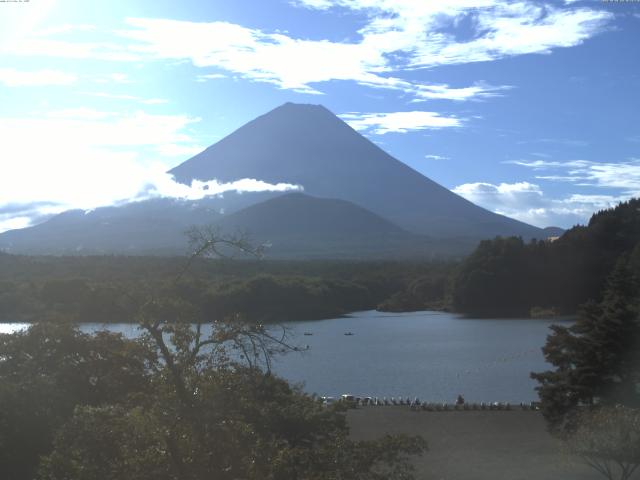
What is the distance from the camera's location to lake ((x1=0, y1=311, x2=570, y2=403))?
18750 mm

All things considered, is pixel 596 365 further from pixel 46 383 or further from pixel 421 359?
pixel 421 359

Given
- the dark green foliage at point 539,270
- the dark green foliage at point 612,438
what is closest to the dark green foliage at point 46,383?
the dark green foliage at point 612,438

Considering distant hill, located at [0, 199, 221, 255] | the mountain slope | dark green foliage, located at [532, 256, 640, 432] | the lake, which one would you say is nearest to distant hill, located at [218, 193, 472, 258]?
distant hill, located at [0, 199, 221, 255]

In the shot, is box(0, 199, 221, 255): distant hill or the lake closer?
the lake

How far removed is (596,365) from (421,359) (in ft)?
42.6

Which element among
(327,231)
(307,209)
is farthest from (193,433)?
(307,209)

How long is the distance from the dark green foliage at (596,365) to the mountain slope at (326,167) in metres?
99.8

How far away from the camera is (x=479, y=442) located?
1185 cm

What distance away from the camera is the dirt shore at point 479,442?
9.93m

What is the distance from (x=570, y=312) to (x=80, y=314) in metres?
36.6

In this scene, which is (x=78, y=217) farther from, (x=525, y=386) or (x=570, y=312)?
(x=525, y=386)

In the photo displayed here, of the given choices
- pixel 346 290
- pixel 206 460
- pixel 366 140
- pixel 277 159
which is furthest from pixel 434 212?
pixel 206 460

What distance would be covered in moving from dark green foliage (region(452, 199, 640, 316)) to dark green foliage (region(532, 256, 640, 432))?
31.1 metres

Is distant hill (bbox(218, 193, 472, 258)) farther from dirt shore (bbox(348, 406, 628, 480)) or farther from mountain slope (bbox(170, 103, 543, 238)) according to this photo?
dirt shore (bbox(348, 406, 628, 480))
